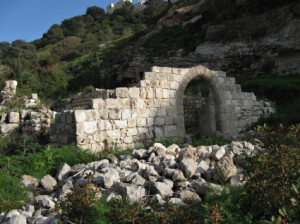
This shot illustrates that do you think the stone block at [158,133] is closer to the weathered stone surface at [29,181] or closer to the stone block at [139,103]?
the stone block at [139,103]

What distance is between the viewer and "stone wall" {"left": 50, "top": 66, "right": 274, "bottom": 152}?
28.6 ft

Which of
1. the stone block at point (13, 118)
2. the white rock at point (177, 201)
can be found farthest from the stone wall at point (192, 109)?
the white rock at point (177, 201)

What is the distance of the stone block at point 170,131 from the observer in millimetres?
10336

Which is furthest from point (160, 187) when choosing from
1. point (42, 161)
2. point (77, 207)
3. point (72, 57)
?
point (72, 57)

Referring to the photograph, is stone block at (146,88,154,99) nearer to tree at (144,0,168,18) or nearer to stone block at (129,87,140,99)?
stone block at (129,87,140,99)

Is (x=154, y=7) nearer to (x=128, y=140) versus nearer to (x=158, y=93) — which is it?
(x=158, y=93)

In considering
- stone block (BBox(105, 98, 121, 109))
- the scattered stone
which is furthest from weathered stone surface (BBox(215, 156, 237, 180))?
stone block (BBox(105, 98, 121, 109))

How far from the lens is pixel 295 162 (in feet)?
11.1

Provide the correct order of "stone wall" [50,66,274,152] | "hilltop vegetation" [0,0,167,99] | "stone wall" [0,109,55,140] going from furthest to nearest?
"hilltop vegetation" [0,0,167,99] → "stone wall" [0,109,55,140] → "stone wall" [50,66,274,152]

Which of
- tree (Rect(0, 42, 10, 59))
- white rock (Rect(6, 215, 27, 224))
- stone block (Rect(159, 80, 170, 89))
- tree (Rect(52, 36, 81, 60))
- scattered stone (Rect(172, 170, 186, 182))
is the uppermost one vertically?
tree (Rect(0, 42, 10, 59))

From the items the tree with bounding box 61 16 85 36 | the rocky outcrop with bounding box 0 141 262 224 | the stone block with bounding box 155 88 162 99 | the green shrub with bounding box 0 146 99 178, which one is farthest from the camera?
the tree with bounding box 61 16 85 36

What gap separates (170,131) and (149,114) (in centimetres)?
98

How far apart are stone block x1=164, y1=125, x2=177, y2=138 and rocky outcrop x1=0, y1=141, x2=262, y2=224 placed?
3.57 m

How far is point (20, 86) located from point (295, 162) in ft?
86.9
